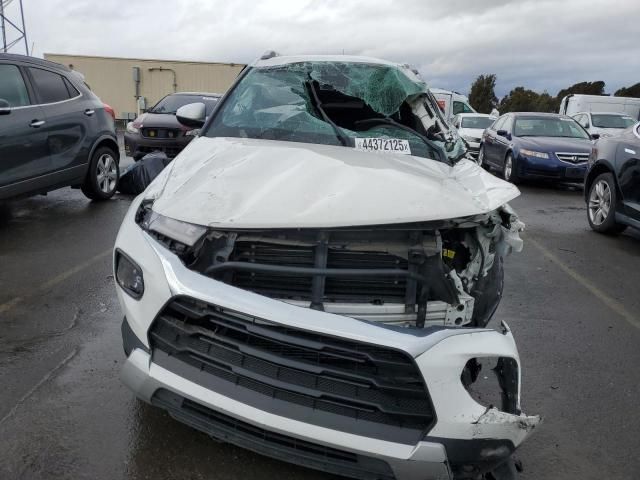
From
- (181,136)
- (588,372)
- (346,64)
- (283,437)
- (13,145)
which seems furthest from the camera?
(181,136)

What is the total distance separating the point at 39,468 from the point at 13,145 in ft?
14.5

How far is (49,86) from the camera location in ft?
21.3

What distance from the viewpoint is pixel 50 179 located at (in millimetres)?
6395

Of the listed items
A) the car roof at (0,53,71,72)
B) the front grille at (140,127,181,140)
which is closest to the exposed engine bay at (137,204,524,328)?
the car roof at (0,53,71,72)

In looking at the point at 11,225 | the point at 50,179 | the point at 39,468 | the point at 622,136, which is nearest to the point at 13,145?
the point at 50,179

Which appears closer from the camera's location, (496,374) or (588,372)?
(496,374)

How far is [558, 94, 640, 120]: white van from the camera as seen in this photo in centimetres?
1891

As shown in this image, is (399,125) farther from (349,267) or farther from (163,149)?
(163,149)

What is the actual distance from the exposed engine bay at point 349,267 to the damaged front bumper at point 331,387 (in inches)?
7.2

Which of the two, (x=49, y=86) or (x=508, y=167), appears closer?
(x=49, y=86)

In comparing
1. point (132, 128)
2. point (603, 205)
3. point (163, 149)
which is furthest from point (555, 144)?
point (132, 128)

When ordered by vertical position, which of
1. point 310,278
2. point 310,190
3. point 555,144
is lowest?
point 555,144

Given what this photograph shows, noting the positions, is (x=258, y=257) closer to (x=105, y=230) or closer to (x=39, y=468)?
(x=39, y=468)

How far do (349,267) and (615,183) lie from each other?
215 inches
